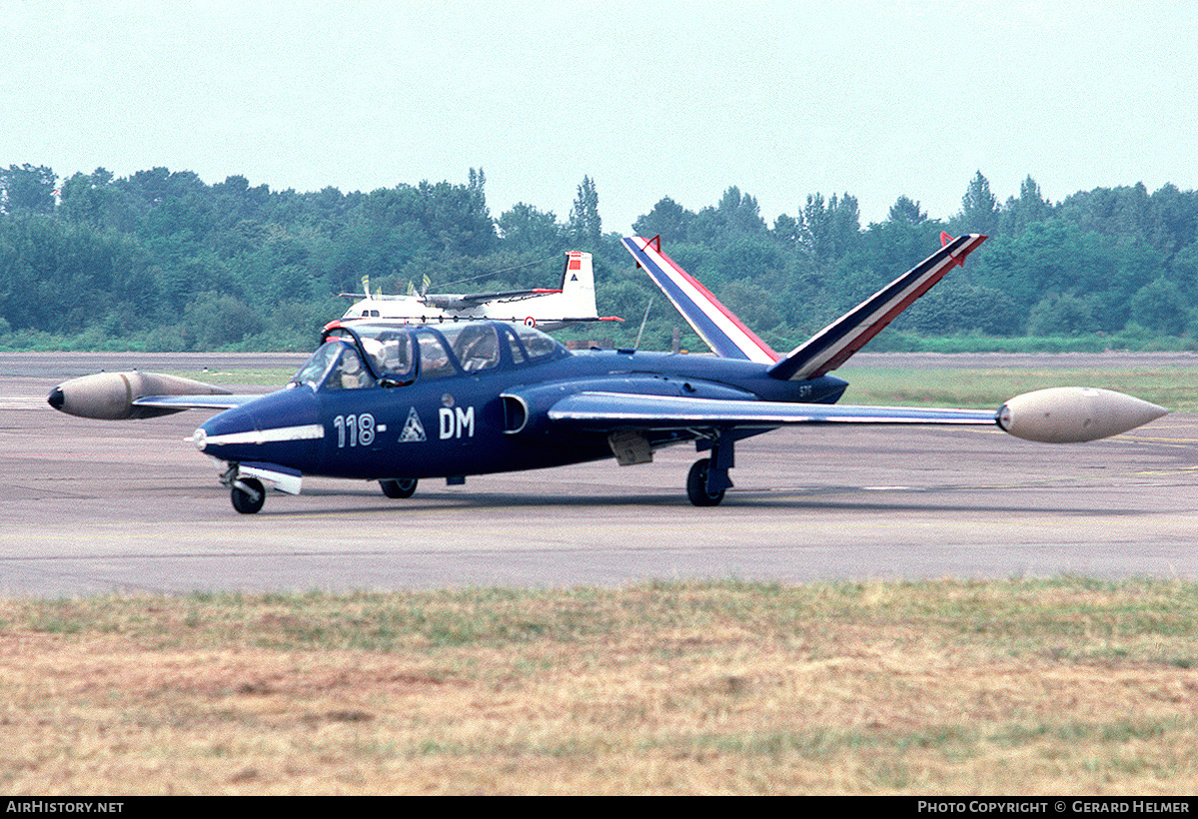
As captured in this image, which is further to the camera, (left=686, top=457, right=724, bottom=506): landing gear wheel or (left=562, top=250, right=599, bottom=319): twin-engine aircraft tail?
(left=562, top=250, right=599, bottom=319): twin-engine aircraft tail

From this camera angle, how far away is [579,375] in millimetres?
23547

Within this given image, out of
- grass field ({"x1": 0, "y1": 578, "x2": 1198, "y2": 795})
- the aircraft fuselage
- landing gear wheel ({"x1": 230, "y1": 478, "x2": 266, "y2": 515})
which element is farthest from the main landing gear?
grass field ({"x1": 0, "y1": 578, "x2": 1198, "y2": 795})

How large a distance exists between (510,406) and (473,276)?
136103mm

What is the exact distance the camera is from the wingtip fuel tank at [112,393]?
24906 millimetres

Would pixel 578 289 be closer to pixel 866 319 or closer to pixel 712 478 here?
pixel 866 319

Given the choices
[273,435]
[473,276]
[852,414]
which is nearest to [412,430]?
Answer: [273,435]

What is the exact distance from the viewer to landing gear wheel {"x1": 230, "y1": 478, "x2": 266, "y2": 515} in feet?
66.1

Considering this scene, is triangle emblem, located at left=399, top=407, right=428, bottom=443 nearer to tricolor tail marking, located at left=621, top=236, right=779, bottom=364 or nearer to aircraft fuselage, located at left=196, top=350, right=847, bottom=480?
aircraft fuselage, located at left=196, top=350, right=847, bottom=480

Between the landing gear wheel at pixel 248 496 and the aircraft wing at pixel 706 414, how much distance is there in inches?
166

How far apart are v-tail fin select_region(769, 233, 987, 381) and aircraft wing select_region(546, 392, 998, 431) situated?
2.81m

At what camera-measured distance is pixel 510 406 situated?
885 inches

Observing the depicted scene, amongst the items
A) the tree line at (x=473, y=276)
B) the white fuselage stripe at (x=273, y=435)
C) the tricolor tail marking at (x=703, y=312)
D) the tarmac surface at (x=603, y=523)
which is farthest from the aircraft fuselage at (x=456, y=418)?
the tree line at (x=473, y=276)

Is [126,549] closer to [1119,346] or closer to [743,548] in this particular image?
[743,548]

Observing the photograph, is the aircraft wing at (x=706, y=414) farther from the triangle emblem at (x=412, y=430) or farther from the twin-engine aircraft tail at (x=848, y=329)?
the twin-engine aircraft tail at (x=848, y=329)
